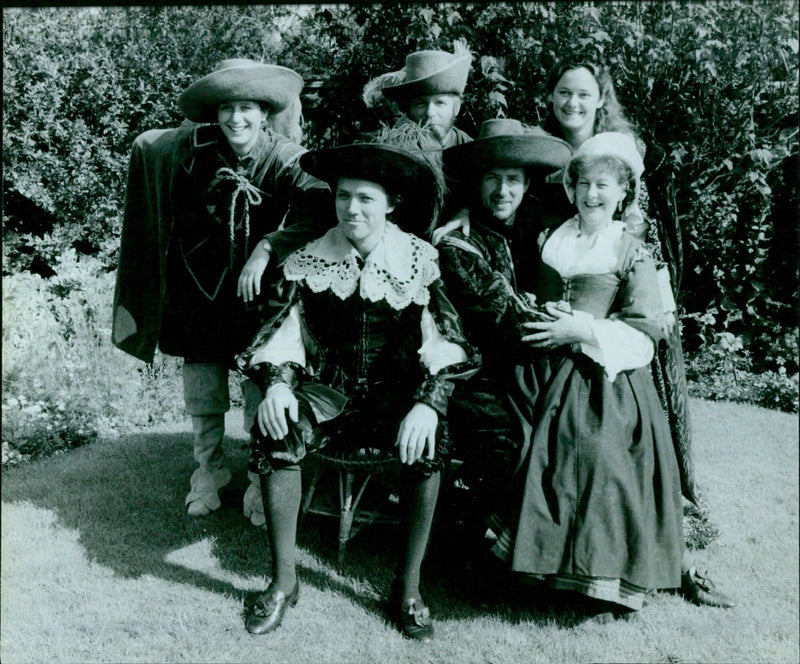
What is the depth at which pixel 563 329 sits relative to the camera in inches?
109

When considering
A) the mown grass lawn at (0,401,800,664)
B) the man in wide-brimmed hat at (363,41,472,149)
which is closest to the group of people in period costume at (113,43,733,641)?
the mown grass lawn at (0,401,800,664)

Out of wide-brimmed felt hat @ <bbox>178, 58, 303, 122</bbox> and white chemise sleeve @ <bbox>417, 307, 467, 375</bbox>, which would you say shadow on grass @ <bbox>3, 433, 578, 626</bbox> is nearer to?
white chemise sleeve @ <bbox>417, 307, 467, 375</bbox>

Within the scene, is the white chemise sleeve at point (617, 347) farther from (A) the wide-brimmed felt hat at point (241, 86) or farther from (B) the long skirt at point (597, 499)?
(A) the wide-brimmed felt hat at point (241, 86)

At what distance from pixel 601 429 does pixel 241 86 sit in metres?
2.13

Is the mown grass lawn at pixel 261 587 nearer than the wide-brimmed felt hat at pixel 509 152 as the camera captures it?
Yes

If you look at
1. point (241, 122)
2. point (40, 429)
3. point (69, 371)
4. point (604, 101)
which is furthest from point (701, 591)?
point (69, 371)

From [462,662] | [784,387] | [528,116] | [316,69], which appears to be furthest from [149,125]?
[784,387]

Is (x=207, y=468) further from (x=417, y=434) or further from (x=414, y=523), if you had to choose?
(x=417, y=434)

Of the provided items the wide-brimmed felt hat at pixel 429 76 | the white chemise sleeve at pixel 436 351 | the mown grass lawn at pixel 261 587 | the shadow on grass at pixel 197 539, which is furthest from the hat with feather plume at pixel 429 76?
the mown grass lawn at pixel 261 587

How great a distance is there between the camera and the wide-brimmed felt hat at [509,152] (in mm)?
2875

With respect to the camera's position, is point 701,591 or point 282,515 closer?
point 282,515

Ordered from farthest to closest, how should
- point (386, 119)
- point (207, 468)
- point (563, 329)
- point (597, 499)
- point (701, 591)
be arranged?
point (386, 119) < point (207, 468) < point (701, 591) < point (563, 329) < point (597, 499)

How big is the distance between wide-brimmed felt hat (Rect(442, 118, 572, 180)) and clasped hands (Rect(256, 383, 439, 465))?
38.7 inches

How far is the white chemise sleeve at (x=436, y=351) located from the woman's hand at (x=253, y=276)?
0.76 meters
